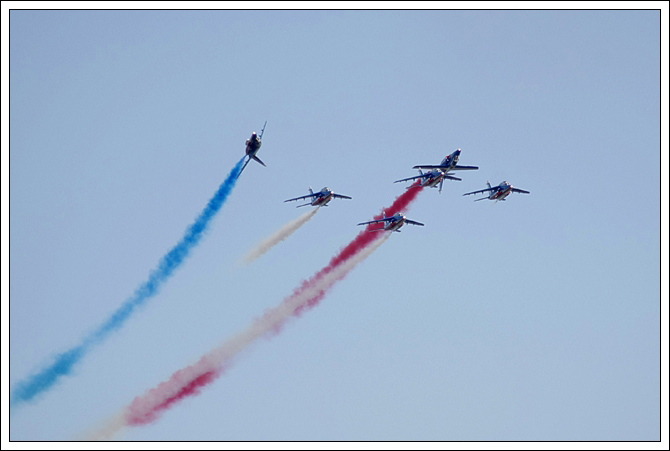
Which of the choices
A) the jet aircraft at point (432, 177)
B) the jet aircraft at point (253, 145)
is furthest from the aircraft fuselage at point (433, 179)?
the jet aircraft at point (253, 145)

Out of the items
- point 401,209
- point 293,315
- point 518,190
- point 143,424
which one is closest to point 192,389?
point 143,424

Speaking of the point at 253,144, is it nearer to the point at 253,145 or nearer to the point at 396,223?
the point at 253,145

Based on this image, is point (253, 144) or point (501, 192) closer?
point (253, 144)

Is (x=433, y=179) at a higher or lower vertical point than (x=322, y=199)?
higher

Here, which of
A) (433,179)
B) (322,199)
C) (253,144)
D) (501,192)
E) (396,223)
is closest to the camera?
(253,144)

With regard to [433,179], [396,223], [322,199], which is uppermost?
[433,179]

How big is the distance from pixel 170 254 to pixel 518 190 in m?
30.2

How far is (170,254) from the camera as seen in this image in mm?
75688

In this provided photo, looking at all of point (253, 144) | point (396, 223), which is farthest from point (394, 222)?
point (253, 144)

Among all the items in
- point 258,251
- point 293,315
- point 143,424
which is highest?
point 258,251

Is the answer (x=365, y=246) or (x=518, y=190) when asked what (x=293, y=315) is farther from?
(x=518, y=190)

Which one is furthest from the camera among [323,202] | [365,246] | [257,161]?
[365,246]

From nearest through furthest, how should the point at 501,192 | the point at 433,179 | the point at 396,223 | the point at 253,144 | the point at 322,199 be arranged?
the point at 253,144, the point at 322,199, the point at 433,179, the point at 396,223, the point at 501,192

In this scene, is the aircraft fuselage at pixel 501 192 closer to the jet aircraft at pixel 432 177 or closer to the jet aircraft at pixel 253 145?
the jet aircraft at pixel 432 177
